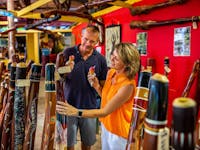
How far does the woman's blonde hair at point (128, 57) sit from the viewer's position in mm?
1466

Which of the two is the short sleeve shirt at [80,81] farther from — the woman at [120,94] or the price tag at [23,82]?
the price tag at [23,82]

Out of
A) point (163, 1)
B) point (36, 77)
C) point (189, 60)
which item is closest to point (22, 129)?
point (36, 77)

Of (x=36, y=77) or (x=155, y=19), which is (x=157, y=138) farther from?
(x=155, y=19)

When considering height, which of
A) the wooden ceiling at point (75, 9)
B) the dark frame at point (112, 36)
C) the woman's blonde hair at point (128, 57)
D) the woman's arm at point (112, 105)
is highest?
the wooden ceiling at point (75, 9)

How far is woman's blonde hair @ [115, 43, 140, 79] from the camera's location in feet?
4.81

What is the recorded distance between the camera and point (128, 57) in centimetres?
147

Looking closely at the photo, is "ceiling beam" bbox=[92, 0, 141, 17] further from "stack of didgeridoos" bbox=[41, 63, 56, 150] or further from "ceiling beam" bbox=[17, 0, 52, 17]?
"stack of didgeridoos" bbox=[41, 63, 56, 150]

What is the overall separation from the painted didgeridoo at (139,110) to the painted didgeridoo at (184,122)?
14.3 inches

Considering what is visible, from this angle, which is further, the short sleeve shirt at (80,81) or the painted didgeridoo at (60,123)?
the short sleeve shirt at (80,81)

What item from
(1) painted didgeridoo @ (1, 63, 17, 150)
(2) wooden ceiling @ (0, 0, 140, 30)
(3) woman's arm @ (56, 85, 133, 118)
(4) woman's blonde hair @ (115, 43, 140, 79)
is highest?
(2) wooden ceiling @ (0, 0, 140, 30)

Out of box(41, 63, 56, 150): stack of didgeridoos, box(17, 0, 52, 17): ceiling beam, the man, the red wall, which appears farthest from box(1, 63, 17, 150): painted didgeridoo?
box(17, 0, 52, 17): ceiling beam

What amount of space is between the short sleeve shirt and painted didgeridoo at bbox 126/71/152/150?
3.90 feet

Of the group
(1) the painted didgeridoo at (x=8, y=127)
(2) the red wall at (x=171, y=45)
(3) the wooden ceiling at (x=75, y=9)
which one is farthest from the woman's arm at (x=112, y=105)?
(3) the wooden ceiling at (x=75, y=9)

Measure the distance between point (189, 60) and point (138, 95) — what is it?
170 centimetres
